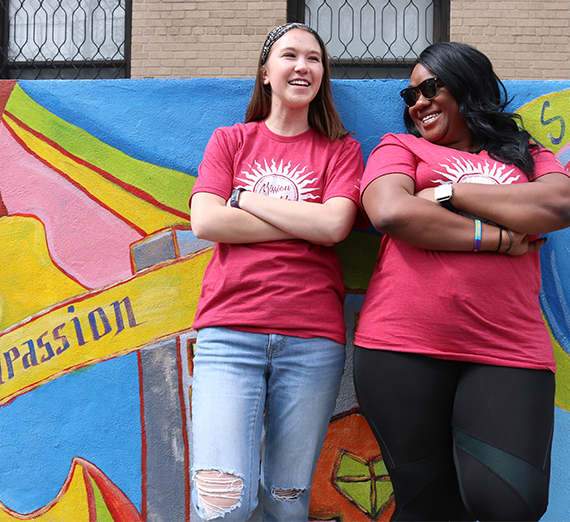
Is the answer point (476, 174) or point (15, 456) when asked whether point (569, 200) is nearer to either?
point (476, 174)

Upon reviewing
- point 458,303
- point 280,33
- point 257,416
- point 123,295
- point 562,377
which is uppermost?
point 280,33

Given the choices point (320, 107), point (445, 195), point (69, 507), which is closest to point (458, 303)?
point (445, 195)

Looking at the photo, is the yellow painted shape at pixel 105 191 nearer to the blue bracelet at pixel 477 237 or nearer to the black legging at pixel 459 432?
the black legging at pixel 459 432

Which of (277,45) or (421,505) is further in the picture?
(277,45)

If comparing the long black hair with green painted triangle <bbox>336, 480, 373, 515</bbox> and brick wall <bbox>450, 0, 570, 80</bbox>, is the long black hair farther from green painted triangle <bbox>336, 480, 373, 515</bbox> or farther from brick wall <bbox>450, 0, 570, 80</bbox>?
brick wall <bbox>450, 0, 570, 80</bbox>

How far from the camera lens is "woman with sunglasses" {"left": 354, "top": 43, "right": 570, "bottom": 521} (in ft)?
4.71

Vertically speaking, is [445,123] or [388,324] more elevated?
[445,123]

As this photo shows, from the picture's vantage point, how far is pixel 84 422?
228cm

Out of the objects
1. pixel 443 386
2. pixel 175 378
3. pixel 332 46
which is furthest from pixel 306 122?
pixel 332 46

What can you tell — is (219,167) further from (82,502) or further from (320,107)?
(82,502)

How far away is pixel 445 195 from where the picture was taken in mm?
1546

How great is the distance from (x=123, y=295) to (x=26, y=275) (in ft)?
1.60

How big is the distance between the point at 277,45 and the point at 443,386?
54.2 inches

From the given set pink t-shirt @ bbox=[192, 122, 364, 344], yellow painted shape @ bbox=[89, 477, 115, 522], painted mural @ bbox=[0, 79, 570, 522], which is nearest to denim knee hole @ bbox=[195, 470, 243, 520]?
pink t-shirt @ bbox=[192, 122, 364, 344]
